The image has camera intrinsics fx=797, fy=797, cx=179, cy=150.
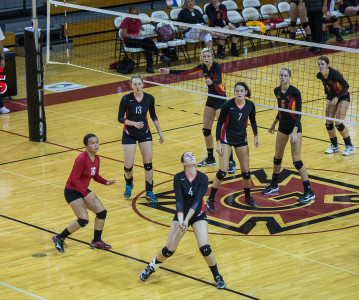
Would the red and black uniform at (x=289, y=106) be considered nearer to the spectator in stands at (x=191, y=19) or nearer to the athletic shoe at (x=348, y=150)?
the athletic shoe at (x=348, y=150)

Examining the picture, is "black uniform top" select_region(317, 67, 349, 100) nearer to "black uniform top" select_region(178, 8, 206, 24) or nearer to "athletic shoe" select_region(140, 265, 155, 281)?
"athletic shoe" select_region(140, 265, 155, 281)

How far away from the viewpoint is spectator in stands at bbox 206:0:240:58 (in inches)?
950

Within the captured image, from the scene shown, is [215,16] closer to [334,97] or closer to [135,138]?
[334,97]

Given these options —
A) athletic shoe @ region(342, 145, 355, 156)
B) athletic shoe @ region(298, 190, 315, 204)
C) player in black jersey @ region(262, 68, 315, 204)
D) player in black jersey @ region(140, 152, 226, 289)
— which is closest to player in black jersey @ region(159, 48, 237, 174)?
player in black jersey @ region(262, 68, 315, 204)

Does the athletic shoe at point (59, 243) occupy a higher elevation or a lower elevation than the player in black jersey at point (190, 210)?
lower

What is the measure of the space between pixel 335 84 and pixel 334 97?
0.78ft

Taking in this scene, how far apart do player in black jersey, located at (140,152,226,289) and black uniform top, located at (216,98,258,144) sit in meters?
2.53

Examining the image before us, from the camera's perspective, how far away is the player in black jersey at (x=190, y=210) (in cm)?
954

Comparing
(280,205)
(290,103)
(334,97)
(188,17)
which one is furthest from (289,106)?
(188,17)

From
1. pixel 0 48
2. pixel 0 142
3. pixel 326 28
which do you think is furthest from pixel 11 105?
pixel 326 28

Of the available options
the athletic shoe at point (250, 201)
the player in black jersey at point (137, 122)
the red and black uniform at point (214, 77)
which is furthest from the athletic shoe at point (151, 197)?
the red and black uniform at point (214, 77)

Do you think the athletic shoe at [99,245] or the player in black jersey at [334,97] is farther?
the player in black jersey at [334,97]

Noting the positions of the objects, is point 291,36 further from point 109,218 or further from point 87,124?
point 109,218

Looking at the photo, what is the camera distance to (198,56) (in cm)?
2464
